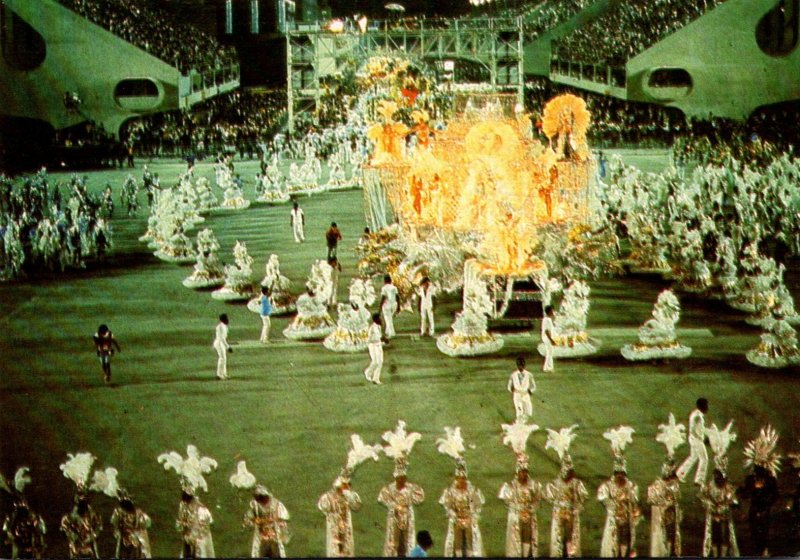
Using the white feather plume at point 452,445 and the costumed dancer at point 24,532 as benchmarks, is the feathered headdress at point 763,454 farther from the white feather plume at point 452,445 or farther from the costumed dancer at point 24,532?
the costumed dancer at point 24,532

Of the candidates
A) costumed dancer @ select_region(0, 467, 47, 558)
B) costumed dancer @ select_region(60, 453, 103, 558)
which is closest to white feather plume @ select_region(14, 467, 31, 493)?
costumed dancer @ select_region(0, 467, 47, 558)

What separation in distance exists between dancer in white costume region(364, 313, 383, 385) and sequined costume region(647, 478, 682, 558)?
3.11m

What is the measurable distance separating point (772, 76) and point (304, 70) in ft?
18.7

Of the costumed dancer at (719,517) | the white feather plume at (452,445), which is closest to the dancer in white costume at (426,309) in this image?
the white feather plume at (452,445)

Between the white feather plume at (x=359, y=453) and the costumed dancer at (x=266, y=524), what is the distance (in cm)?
83

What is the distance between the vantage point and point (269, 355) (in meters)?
11.4

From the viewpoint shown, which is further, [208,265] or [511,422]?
[208,265]

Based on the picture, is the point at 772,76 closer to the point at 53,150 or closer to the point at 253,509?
the point at 253,509

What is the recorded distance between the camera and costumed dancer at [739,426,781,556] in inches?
380

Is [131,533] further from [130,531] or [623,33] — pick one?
[623,33]

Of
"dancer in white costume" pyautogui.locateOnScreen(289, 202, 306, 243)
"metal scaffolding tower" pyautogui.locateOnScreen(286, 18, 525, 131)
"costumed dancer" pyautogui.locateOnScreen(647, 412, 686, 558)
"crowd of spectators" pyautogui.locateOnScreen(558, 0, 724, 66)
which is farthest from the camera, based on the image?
"dancer in white costume" pyautogui.locateOnScreen(289, 202, 306, 243)

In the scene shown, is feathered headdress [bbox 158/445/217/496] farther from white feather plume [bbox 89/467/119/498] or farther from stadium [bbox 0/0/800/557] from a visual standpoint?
white feather plume [bbox 89/467/119/498]

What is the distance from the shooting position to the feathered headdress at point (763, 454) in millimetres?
9977

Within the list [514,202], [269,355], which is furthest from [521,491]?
[514,202]
